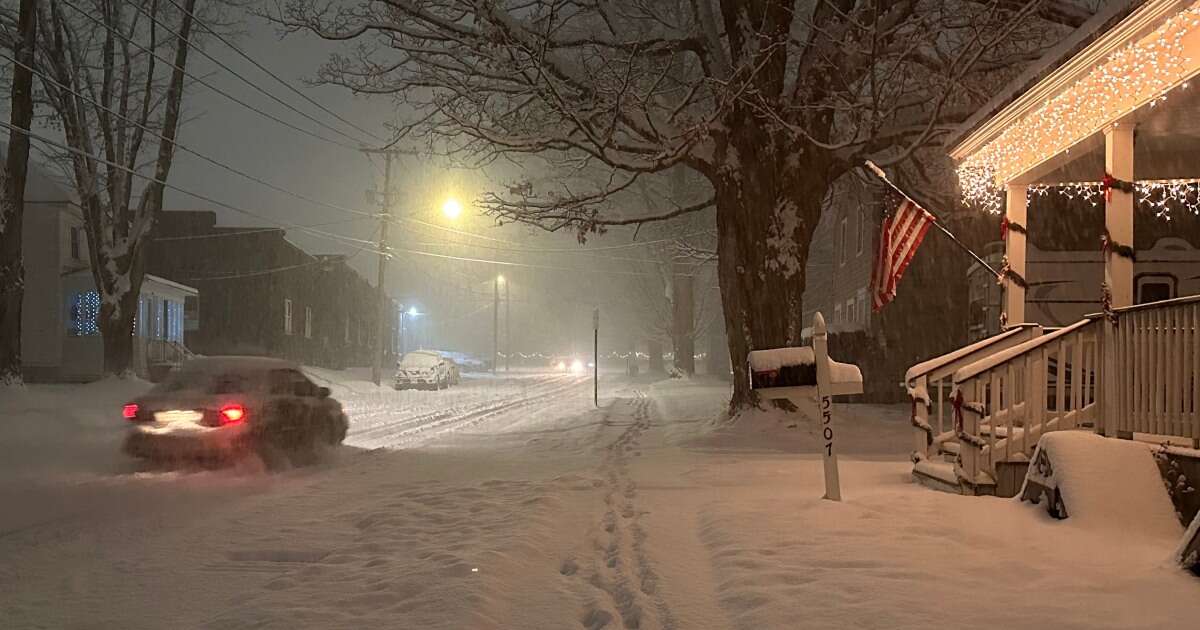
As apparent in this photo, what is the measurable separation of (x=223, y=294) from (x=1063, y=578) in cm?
4678

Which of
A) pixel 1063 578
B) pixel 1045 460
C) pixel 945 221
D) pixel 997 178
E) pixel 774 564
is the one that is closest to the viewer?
pixel 1063 578

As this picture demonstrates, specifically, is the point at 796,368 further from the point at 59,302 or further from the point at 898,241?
the point at 59,302

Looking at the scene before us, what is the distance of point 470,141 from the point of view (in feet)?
57.8

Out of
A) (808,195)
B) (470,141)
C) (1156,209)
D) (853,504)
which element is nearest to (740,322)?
(808,195)

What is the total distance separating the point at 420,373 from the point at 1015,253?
3251 centimetres

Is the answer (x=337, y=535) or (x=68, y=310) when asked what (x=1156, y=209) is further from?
(x=68, y=310)

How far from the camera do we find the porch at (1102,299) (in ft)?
23.6

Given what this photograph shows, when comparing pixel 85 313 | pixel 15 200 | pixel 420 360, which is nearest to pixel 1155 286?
pixel 15 200

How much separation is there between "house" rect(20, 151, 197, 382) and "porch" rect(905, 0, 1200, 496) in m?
32.9

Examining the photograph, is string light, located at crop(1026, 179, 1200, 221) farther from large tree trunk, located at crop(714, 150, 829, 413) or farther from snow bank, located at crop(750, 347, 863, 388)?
large tree trunk, located at crop(714, 150, 829, 413)

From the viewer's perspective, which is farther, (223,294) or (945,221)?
(223,294)

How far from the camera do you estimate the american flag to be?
1089 centimetres

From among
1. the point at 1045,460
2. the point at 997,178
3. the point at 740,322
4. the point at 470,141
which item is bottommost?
the point at 1045,460

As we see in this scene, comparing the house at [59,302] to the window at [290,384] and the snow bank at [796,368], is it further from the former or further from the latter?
the snow bank at [796,368]
